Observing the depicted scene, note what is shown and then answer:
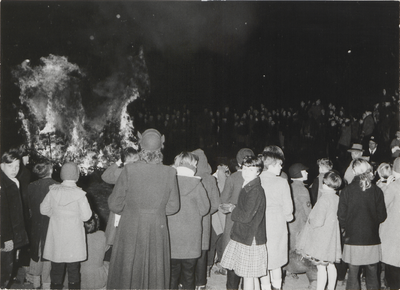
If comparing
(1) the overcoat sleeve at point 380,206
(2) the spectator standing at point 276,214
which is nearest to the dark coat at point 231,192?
(2) the spectator standing at point 276,214

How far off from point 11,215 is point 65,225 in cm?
57

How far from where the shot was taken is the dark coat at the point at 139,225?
308cm

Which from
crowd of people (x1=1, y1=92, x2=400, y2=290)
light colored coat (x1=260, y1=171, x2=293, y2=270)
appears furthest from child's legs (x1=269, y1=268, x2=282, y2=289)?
light colored coat (x1=260, y1=171, x2=293, y2=270)

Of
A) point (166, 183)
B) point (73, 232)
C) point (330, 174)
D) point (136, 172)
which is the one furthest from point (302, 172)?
point (73, 232)

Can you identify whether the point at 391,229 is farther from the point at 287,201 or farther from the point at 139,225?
the point at 139,225

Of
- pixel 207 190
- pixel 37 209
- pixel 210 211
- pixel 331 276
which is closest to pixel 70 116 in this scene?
pixel 37 209

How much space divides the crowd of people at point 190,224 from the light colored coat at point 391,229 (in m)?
0.01

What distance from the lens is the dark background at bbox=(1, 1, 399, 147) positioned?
43.2ft

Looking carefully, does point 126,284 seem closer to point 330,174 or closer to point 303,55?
point 330,174

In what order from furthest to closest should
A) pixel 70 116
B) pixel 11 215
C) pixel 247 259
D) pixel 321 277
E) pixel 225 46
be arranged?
pixel 225 46 < pixel 70 116 < pixel 321 277 < pixel 11 215 < pixel 247 259

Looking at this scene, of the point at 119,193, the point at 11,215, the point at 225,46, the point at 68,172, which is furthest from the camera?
the point at 225,46

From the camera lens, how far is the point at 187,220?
11.8ft

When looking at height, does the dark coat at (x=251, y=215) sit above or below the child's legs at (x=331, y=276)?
above

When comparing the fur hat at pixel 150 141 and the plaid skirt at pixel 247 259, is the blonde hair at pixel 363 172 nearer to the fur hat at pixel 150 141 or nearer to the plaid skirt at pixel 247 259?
the plaid skirt at pixel 247 259
